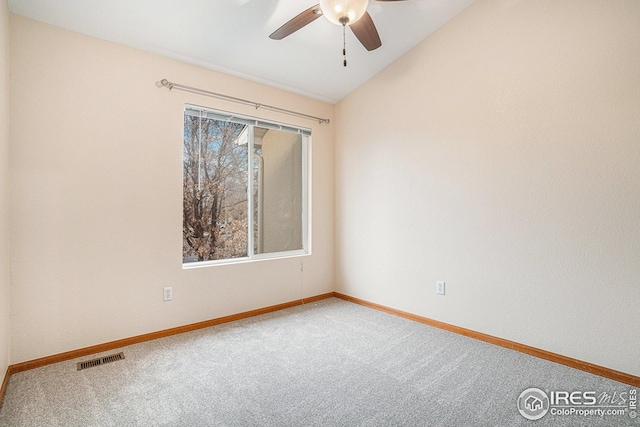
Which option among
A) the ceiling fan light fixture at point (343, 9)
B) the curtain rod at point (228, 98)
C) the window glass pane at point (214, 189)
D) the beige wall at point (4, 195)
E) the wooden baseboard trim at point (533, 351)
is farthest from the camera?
the window glass pane at point (214, 189)

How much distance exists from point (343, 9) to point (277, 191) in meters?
2.17

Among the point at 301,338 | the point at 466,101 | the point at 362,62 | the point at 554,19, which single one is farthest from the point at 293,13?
the point at 301,338

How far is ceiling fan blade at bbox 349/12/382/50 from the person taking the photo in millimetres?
2061

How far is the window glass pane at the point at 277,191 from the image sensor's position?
3.48 m

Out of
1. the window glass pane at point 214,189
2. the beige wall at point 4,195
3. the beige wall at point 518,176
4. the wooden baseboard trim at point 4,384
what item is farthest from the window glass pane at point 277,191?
the wooden baseboard trim at point 4,384

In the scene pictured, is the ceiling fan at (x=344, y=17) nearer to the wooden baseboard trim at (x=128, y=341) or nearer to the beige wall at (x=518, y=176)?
the beige wall at (x=518, y=176)

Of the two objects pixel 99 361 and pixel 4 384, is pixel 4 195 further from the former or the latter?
pixel 99 361

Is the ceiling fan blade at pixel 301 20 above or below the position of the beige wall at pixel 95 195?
above

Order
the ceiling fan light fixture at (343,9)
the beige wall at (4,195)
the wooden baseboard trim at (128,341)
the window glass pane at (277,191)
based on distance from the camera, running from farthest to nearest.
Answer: the window glass pane at (277,191)
the wooden baseboard trim at (128,341)
the beige wall at (4,195)
the ceiling fan light fixture at (343,9)

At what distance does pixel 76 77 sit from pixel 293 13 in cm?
172

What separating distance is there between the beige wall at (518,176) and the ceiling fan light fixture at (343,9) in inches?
58.3

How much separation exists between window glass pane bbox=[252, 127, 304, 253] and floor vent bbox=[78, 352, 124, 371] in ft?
5.02

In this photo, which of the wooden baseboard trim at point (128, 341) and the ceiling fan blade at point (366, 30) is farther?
the wooden baseboard trim at point (128, 341)

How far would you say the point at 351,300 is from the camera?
3.83 m
